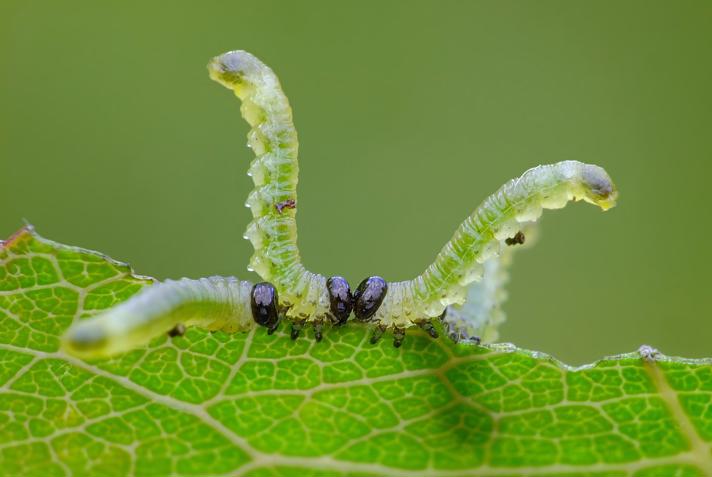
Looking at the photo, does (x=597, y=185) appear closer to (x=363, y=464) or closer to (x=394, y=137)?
(x=363, y=464)

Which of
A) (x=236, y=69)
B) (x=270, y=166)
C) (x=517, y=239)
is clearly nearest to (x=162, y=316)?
(x=270, y=166)

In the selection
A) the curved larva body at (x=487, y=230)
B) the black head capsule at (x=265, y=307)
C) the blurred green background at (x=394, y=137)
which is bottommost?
the black head capsule at (x=265, y=307)

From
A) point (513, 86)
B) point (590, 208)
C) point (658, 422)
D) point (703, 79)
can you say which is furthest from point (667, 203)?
point (658, 422)

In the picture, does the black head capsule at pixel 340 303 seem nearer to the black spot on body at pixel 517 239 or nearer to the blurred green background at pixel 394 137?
the black spot on body at pixel 517 239

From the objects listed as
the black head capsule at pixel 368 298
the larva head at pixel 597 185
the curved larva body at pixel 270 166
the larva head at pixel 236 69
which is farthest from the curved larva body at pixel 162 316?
the larva head at pixel 597 185

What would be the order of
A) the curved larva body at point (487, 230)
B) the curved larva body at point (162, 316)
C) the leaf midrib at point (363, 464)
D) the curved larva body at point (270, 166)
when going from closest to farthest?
the curved larva body at point (162, 316) < the leaf midrib at point (363, 464) < the curved larva body at point (487, 230) < the curved larva body at point (270, 166)

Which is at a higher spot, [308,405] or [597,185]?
[597,185]
